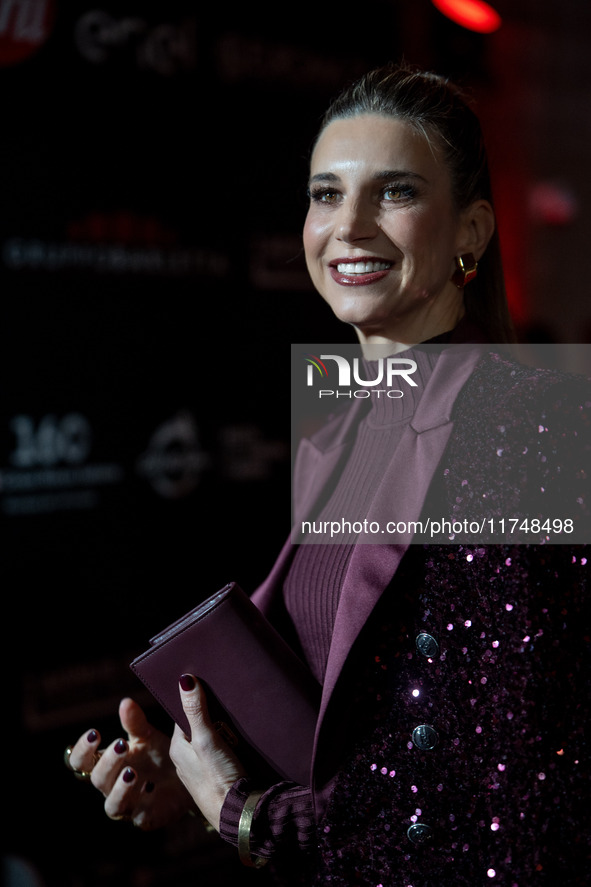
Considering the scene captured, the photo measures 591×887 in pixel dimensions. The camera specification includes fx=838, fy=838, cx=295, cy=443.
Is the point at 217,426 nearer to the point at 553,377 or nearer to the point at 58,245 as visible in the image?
the point at 58,245

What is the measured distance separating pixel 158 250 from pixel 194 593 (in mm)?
1047

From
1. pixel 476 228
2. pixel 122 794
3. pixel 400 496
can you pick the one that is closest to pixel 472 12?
pixel 476 228

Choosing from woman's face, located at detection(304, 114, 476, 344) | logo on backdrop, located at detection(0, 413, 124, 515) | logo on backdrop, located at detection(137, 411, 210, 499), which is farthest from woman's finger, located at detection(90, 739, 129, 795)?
logo on backdrop, located at detection(137, 411, 210, 499)

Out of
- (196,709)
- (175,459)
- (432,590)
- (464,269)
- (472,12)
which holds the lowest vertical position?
(175,459)

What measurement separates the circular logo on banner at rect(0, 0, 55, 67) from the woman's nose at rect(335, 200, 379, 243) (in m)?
1.67

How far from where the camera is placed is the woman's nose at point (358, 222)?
91 centimetres

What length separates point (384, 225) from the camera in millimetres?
917

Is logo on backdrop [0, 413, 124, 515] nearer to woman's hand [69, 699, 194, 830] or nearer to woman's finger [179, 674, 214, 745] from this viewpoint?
woman's hand [69, 699, 194, 830]

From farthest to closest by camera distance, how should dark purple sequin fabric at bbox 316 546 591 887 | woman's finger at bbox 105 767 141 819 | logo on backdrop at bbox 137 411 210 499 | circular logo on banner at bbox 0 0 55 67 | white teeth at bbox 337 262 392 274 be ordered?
1. logo on backdrop at bbox 137 411 210 499
2. circular logo on banner at bbox 0 0 55 67
3. woman's finger at bbox 105 767 141 819
4. white teeth at bbox 337 262 392 274
5. dark purple sequin fabric at bbox 316 546 591 887

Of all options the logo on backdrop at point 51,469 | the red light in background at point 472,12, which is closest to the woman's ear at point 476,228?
the red light in background at point 472,12

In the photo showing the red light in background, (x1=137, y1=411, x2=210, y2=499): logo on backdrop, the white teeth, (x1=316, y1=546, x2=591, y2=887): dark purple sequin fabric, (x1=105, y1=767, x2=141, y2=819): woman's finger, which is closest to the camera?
(x1=316, y1=546, x2=591, y2=887): dark purple sequin fabric

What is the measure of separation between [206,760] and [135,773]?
130 millimetres

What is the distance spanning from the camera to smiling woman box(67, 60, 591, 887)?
83 cm

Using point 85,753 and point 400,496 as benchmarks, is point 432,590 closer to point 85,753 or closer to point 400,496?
point 400,496
